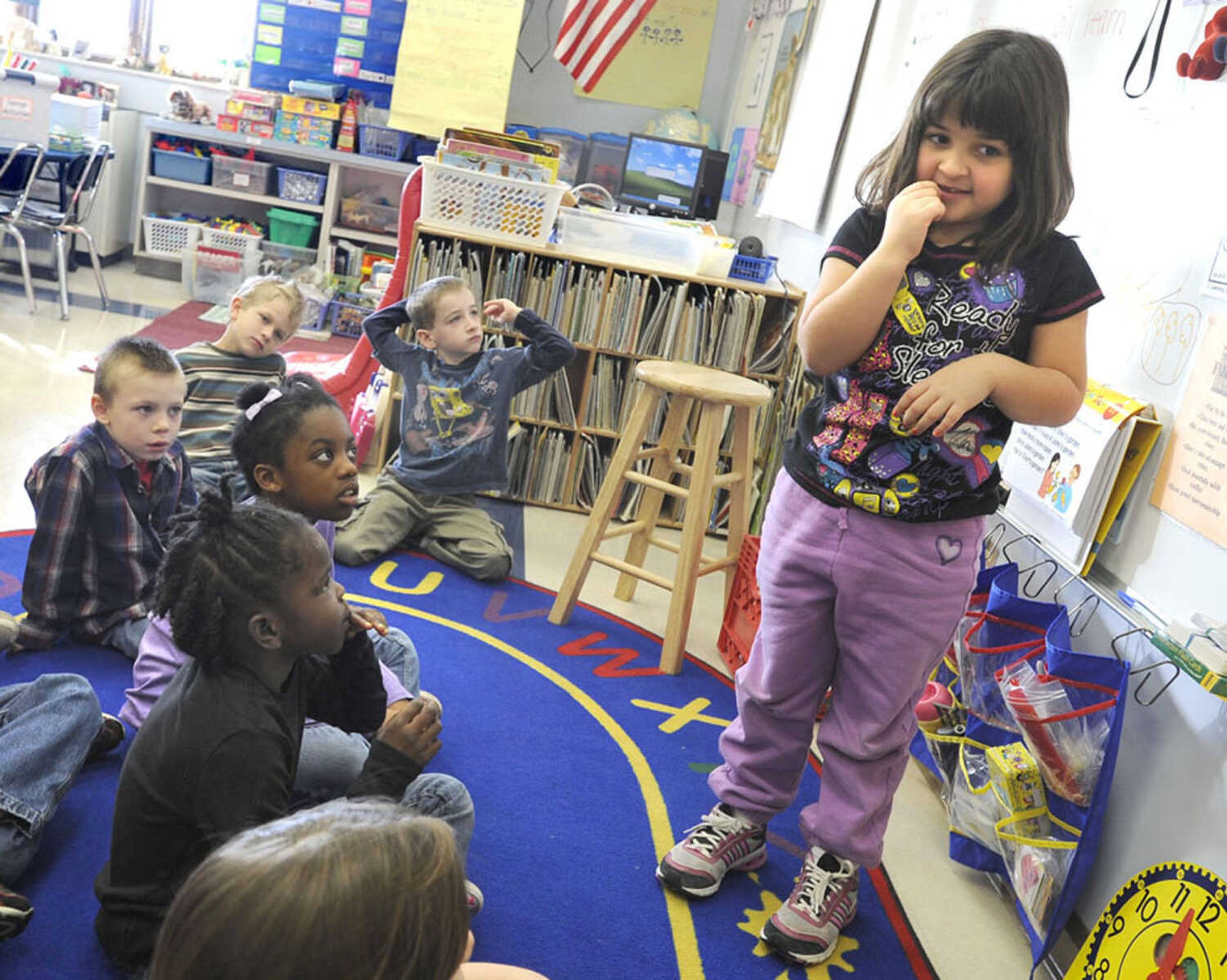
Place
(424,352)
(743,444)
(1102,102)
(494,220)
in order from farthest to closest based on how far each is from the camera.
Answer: (494,220) → (424,352) → (743,444) → (1102,102)

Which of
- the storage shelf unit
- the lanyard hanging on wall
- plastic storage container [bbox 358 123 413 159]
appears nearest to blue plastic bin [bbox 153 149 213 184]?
the storage shelf unit

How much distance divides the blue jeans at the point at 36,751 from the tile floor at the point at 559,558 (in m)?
0.96

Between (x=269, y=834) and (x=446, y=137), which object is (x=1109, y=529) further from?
(x=446, y=137)

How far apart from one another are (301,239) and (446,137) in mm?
2559

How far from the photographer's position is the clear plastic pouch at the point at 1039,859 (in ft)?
5.52

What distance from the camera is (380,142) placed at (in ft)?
18.7

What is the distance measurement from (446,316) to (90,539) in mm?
1121

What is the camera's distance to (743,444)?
8.80 feet

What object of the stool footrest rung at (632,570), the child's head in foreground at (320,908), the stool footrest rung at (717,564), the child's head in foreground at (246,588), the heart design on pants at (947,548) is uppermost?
the heart design on pants at (947,548)

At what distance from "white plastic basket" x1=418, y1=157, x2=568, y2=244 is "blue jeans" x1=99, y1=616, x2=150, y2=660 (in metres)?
1.64

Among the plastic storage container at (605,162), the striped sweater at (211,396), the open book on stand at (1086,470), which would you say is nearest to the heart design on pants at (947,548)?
the open book on stand at (1086,470)

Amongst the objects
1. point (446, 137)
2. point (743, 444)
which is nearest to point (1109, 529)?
point (743, 444)

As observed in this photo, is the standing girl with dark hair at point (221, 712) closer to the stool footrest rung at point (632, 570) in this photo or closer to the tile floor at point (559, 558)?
the tile floor at point (559, 558)

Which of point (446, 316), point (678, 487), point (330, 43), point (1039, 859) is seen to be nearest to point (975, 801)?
point (1039, 859)
